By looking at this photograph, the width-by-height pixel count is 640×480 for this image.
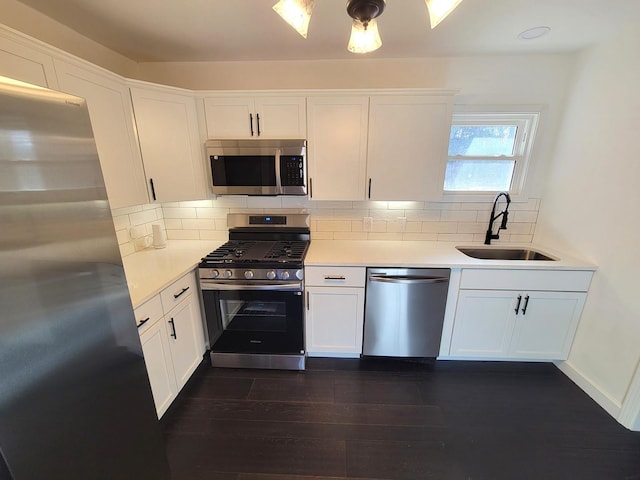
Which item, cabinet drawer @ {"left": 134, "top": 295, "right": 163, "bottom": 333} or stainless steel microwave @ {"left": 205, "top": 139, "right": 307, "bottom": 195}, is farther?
stainless steel microwave @ {"left": 205, "top": 139, "right": 307, "bottom": 195}

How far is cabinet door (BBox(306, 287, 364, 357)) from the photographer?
2047mm

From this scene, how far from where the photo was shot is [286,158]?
2.08m

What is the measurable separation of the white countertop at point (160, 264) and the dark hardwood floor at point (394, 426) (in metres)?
0.94

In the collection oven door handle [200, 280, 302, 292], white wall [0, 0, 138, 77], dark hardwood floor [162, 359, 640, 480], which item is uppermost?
white wall [0, 0, 138, 77]

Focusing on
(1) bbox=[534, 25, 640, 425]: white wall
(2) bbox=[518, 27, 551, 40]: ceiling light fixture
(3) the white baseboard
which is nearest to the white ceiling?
(2) bbox=[518, 27, 551, 40]: ceiling light fixture

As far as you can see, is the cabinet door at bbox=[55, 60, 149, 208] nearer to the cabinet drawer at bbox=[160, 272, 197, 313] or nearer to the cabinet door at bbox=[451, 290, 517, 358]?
the cabinet drawer at bbox=[160, 272, 197, 313]

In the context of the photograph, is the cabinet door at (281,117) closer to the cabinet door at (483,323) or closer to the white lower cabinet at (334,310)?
the white lower cabinet at (334,310)

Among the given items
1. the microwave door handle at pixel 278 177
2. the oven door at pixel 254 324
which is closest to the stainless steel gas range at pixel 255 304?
the oven door at pixel 254 324

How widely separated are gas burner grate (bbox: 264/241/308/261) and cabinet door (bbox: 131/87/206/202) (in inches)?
31.4

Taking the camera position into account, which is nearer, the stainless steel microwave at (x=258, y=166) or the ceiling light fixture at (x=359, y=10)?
the ceiling light fixture at (x=359, y=10)

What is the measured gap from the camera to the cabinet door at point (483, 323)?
2.00 meters

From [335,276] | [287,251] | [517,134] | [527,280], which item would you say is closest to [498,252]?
[527,280]

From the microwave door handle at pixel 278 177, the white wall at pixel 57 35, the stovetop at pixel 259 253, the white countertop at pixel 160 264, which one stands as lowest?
the white countertop at pixel 160 264

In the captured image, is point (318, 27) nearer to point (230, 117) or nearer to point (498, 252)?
point (230, 117)
